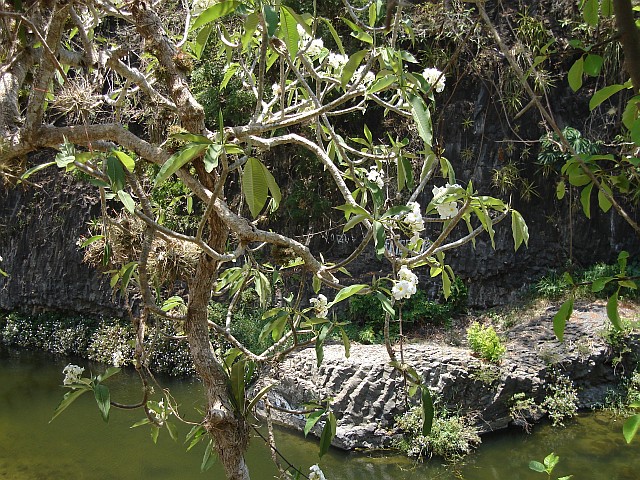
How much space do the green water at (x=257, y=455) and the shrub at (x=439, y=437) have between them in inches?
3.4

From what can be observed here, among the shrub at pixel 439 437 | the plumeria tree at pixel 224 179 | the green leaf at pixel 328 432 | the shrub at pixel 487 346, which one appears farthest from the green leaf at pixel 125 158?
the shrub at pixel 487 346

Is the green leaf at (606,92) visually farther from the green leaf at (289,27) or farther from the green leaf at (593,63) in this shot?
the green leaf at (289,27)

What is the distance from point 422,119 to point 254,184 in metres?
0.37

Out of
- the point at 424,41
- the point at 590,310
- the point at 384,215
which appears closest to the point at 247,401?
the point at 384,215

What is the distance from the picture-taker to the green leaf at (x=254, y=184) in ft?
3.84

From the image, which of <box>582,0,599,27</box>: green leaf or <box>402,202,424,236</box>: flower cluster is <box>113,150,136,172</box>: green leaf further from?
<box>582,0,599,27</box>: green leaf

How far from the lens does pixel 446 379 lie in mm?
4652

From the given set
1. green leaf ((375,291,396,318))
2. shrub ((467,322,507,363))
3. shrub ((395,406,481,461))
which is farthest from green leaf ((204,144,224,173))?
shrub ((467,322,507,363))

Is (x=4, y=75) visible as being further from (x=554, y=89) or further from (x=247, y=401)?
(x=554, y=89)

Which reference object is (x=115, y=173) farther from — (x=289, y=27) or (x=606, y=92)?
(x=606, y=92)

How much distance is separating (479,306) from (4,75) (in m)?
5.93

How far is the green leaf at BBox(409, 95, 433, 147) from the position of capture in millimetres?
1191

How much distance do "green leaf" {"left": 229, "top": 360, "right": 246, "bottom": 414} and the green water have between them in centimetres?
285

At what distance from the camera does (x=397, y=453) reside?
14.4 ft
